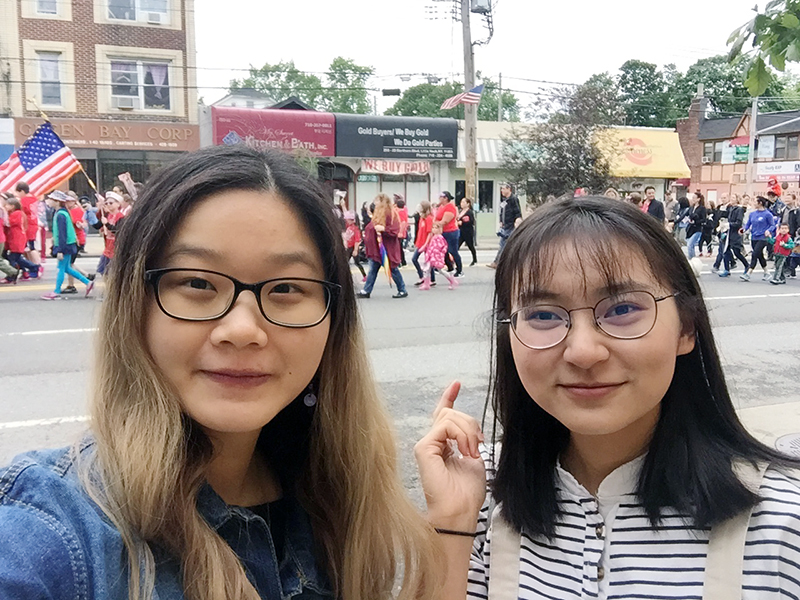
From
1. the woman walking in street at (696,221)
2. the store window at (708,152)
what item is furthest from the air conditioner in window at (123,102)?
the store window at (708,152)

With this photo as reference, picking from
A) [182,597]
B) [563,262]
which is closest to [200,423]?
[182,597]

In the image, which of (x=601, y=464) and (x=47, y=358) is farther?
(x=47, y=358)

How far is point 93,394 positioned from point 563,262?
1.01 m

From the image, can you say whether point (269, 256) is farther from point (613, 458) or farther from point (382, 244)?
point (382, 244)

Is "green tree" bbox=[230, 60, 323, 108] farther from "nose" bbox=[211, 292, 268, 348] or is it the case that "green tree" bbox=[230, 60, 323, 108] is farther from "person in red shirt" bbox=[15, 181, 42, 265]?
"nose" bbox=[211, 292, 268, 348]

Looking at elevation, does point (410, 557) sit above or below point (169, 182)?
below

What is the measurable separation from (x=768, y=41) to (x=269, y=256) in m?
2.62

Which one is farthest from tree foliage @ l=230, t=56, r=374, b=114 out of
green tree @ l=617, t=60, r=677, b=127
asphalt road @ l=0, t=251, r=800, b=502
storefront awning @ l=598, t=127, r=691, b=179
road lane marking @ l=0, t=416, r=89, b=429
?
road lane marking @ l=0, t=416, r=89, b=429

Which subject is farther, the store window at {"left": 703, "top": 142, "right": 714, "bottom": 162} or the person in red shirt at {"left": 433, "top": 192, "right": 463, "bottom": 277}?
the store window at {"left": 703, "top": 142, "right": 714, "bottom": 162}

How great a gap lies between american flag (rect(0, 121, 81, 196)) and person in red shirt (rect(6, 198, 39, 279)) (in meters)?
1.08

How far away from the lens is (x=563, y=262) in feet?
4.77

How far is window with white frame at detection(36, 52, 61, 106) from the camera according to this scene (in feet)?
71.7

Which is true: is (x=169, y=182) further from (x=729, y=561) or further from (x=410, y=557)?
(x=729, y=561)

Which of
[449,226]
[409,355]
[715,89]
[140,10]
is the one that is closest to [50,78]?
[140,10]
